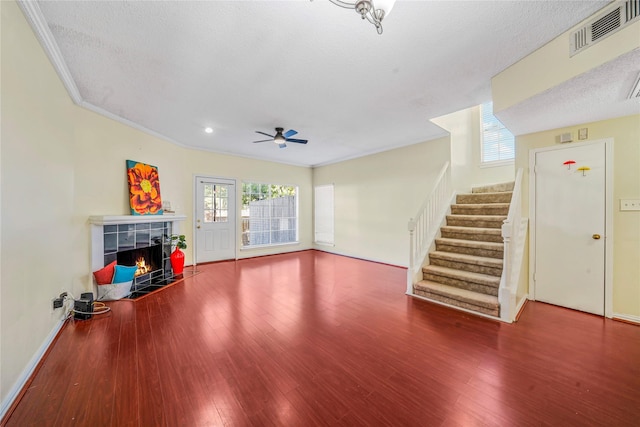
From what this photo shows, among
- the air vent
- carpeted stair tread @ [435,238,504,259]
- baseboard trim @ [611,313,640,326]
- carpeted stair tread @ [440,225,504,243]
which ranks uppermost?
the air vent

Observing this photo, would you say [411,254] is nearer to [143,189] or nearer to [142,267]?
[142,267]

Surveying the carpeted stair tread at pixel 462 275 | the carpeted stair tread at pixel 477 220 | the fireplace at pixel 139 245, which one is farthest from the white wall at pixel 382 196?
the fireplace at pixel 139 245

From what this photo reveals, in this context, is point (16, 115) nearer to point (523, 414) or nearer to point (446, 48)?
point (446, 48)

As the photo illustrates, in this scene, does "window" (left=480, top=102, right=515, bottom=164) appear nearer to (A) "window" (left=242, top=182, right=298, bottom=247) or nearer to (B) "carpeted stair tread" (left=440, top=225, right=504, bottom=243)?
(B) "carpeted stair tread" (left=440, top=225, right=504, bottom=243)

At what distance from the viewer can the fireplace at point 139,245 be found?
10.6 feet

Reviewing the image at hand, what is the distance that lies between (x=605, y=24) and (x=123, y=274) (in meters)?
5.58

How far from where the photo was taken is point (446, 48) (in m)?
2.06

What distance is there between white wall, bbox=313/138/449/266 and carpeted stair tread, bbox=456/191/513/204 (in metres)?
0.59

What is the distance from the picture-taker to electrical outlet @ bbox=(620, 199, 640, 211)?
2549 millimetres

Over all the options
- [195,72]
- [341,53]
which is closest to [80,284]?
[195,72]

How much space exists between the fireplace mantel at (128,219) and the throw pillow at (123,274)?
2.11 feet

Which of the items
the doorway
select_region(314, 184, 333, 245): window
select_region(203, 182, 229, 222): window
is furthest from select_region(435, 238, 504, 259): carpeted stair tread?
select_region(203, 182, 229, 222): window

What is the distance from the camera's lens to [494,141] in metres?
4.73

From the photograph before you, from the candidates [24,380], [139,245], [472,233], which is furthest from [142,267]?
[472,233]
